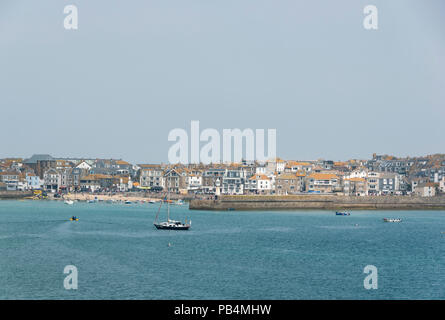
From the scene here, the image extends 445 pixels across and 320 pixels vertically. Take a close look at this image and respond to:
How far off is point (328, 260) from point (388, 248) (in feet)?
38.6

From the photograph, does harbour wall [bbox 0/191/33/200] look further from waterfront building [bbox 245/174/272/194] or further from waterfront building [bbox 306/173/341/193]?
waterfront building [bbox 306/173/341/193]

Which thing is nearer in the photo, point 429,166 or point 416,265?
point 416,265

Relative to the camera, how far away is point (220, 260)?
5131cm

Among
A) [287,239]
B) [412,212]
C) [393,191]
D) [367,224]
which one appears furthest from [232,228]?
[393,191]

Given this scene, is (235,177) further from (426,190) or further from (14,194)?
(14,194)

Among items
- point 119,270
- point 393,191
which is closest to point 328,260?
point 119,270

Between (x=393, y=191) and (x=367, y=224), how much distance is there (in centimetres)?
7138

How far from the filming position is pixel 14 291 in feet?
127

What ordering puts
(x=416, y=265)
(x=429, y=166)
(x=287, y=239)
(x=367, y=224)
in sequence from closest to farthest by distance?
1. (x=416, y=265)
2. (x=287, y=239)
3. (x=367, y=224)
4. (x=429, y=166)

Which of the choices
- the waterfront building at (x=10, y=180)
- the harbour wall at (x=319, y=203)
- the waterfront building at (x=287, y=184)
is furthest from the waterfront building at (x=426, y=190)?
the waterfront building at (x=10, y=180)

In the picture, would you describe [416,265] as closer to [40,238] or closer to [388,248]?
[388,248]

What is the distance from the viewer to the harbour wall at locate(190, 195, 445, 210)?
115 meters

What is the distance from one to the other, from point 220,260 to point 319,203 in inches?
2865
